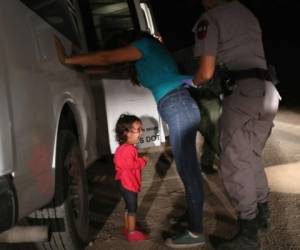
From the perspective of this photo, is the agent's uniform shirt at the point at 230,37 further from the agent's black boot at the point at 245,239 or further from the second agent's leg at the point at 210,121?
the second agent's leg at the point at 210,121

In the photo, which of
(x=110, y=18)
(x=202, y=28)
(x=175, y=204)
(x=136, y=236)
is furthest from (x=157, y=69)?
(x=110, y=18)

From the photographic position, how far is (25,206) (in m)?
2.67

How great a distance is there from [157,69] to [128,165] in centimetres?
77

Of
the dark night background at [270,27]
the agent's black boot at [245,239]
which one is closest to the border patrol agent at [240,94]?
the agent's black boot at [245,239]

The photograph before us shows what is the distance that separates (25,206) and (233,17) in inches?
71.2

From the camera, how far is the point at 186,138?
12.1ft

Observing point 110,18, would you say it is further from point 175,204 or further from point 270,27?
point 270,27

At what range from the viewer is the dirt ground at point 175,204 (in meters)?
3.99

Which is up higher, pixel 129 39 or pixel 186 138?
pixel 129 39

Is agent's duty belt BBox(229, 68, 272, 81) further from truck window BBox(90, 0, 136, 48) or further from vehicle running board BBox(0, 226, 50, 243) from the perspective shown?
truck window BBox(90, 0, 136, 48)

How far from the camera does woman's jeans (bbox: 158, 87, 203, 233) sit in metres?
→ 3.65

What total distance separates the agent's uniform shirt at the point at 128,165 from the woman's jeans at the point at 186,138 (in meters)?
0.33

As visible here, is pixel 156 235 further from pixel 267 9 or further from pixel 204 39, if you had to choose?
pixel 267 9

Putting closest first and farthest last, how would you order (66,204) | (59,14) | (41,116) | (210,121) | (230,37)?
(41,116)
(66,204)
(230,37)
(59,14)
(210,121)
